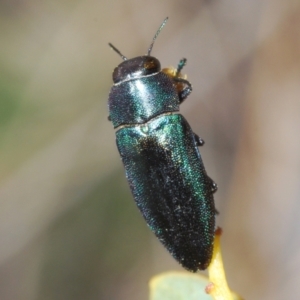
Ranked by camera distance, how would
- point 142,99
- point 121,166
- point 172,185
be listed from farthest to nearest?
1. point 121,166
2. point 142,99
3. point 172,185

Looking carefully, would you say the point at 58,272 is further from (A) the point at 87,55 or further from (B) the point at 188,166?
(B) the point at 188,166

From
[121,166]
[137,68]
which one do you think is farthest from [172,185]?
[121,166]

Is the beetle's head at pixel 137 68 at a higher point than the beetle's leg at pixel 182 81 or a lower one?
higher

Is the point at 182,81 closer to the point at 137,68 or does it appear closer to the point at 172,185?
the point at 137,68

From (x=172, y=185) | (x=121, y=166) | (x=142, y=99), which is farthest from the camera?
(x=121, y=166)

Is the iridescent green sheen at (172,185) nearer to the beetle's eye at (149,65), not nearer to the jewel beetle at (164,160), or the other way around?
the jewel beetle at (164,160)

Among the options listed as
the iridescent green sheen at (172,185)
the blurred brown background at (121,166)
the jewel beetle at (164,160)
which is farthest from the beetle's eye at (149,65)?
the blurred brown background at (121,166)

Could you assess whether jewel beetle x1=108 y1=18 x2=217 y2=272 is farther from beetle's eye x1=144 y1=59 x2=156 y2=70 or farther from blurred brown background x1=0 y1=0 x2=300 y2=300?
blurred brown background x1=0 y1=0 x2=300 y2=300

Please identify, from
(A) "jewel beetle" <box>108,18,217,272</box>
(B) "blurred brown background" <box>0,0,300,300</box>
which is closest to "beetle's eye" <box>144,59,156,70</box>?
(A) "jewel beetle" <box>108,18,217,272</box>
